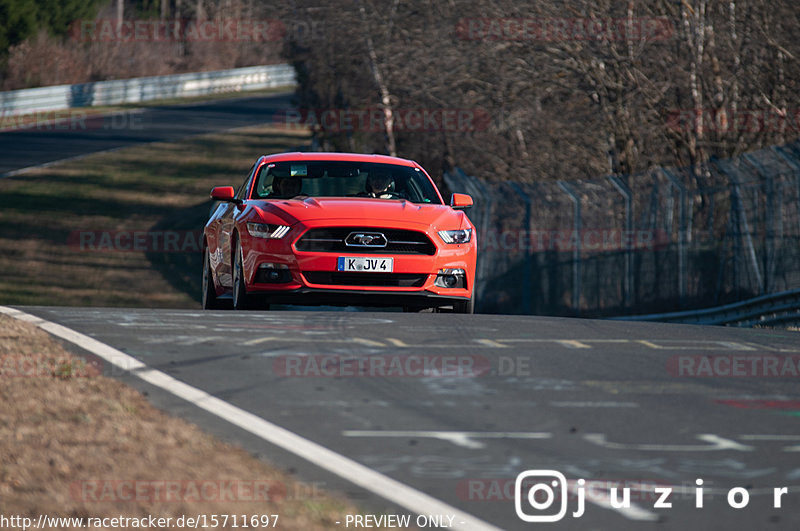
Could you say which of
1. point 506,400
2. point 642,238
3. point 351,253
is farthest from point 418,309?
point 642,238

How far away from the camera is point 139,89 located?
6347 cm

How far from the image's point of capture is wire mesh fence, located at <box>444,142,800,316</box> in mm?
16531

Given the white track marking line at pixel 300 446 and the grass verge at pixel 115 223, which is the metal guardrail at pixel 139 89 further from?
the white track marking line at pixel 300 446

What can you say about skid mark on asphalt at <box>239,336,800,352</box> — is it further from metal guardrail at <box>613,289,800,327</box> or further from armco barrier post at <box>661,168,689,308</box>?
armco barrier post at <box>661,168,689,308</box>

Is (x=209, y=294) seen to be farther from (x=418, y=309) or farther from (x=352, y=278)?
(x=352, y=278)

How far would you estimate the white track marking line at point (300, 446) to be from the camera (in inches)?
200

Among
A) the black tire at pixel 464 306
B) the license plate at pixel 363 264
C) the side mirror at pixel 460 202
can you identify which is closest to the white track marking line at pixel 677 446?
the license plate at pixel 363 264

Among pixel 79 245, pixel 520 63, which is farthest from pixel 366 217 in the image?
pixel 79 245

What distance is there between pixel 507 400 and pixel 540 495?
2.01 meters

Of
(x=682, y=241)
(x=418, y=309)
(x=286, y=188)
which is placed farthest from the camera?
(x=682, y=241)

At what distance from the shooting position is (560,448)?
6.16m

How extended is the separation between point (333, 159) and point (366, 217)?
1.57 m

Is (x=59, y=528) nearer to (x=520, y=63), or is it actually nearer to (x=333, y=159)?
(x=333, y=159)

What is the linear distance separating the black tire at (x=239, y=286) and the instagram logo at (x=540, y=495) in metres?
6.30
